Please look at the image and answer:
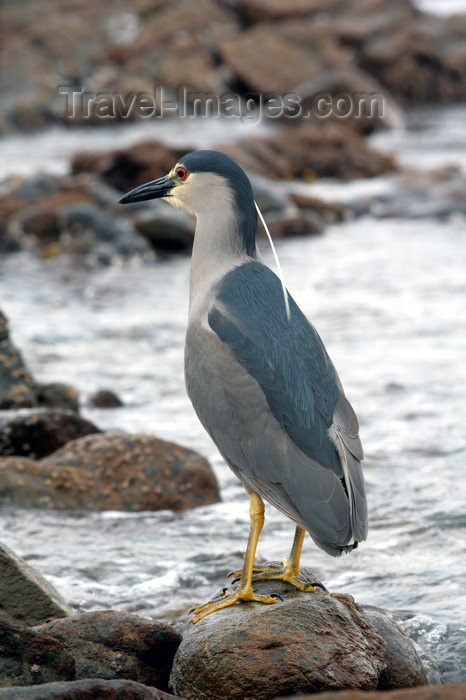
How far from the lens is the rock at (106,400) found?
313 inches

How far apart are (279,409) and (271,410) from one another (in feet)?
0.15

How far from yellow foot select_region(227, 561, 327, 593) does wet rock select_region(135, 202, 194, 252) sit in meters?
9.42

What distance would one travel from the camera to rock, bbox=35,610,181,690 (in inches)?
154

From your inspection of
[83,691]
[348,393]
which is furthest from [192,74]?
[83,691]

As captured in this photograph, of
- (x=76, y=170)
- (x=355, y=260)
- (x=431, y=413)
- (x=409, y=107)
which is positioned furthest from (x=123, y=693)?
(x=409, y=107)

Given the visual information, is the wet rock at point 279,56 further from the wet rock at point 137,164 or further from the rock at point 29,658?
the rock at point 29,658

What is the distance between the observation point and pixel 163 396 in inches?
326

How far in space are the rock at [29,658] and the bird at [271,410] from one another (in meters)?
0.62

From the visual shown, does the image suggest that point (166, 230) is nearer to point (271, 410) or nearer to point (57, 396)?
point (57, 396)

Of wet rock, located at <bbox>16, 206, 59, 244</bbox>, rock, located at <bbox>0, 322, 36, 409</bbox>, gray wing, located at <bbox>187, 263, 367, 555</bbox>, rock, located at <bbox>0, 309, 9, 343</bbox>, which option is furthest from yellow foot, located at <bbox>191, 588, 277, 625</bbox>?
wet rock, located at <bbox>16, 206, 59, 244</bbox>

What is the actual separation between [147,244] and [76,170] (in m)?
4.17

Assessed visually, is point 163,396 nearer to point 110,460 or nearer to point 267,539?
point 110,460

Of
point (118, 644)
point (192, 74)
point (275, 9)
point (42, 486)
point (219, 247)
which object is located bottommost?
point (42, 486)

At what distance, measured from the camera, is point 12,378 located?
719 centimetres
